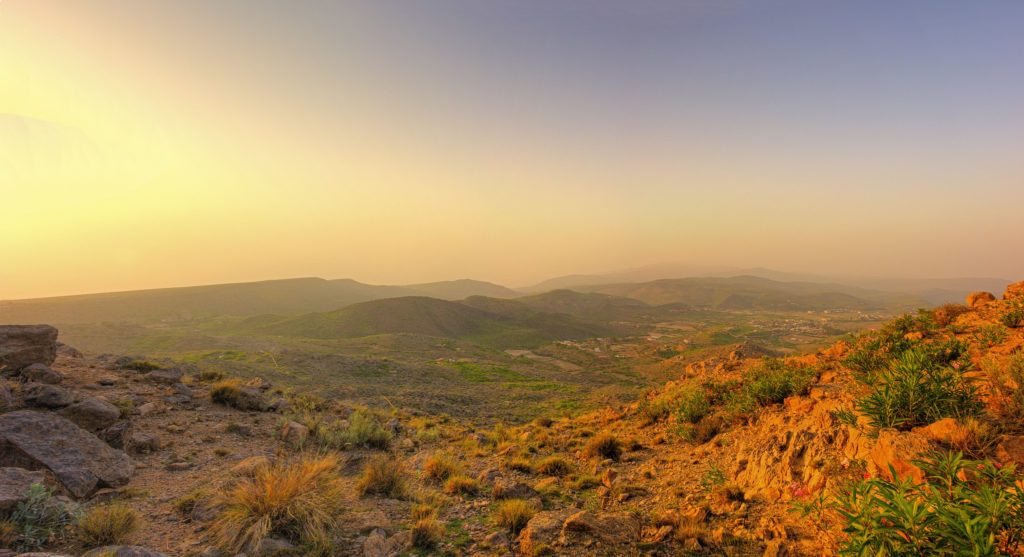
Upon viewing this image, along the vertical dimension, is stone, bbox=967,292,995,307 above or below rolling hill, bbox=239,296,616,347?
above

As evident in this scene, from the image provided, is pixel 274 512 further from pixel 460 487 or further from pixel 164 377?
pixel 164 377

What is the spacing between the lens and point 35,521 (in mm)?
4395

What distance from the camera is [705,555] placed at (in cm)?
439

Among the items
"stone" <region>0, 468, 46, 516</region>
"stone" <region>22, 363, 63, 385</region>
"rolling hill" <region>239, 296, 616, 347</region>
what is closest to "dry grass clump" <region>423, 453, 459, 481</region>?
"stone" <region>0, 468, 46, 516</region>

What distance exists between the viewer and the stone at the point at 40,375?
8648 mm

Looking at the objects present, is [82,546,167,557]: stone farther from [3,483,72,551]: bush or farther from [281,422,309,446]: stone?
[281,422,309,446]: stone

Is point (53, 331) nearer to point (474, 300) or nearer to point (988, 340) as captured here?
point (988, 340)

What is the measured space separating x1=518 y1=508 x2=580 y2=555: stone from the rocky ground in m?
0.03

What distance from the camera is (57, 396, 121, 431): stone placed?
287 inches

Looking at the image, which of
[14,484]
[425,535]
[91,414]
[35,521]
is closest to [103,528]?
[35,521]

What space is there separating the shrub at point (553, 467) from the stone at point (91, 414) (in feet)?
29.7

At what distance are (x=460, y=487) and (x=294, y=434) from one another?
5236 millimetres

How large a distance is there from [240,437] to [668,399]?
12.4 meters

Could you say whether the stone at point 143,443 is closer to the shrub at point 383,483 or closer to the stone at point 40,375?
the stone at point 40,375
